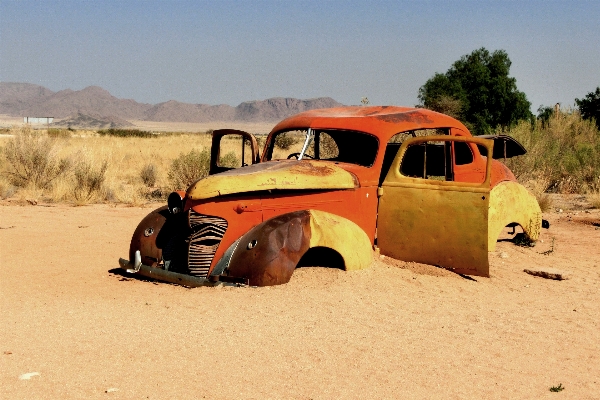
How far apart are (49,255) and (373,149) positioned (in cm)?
464

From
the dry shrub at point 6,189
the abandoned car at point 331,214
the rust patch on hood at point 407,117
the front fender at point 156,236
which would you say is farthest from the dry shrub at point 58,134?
the rust patch on hood at point 407,117

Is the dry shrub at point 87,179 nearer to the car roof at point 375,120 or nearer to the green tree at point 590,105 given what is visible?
the car roof at point 375,120

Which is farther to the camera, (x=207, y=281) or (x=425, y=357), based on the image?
(x=207, y=281)

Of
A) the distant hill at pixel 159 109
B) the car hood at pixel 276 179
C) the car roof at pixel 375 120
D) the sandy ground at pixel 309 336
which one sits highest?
the distant hill at pixel 159 109

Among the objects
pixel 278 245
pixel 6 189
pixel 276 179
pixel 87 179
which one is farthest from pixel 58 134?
pixel 278 245

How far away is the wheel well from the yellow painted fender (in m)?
2.13

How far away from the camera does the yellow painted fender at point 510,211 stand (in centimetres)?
849

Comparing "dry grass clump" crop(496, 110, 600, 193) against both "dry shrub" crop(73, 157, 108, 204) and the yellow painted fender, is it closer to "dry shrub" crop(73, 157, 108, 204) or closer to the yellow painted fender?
the yellow painted fender

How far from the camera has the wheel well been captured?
7297mm

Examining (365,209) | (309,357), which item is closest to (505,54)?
(365,209)

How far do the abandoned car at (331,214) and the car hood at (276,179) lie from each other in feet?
0.03

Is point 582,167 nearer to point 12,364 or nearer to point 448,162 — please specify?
point 448,162

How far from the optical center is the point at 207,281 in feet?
22.4

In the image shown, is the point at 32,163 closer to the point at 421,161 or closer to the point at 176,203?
the point at 176,203
